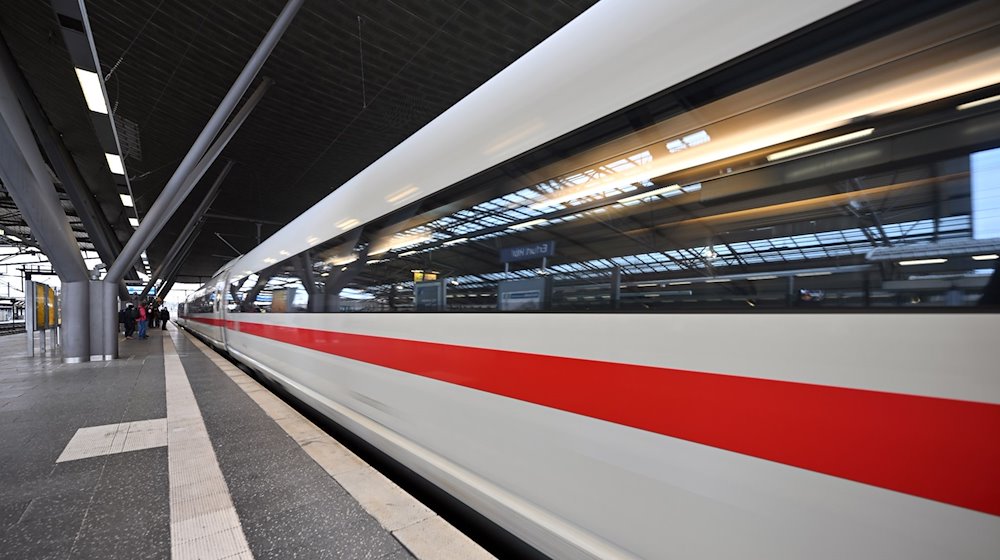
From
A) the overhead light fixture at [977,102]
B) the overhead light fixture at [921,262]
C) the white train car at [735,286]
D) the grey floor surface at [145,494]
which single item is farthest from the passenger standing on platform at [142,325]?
the overhead light fixture at [977,102]

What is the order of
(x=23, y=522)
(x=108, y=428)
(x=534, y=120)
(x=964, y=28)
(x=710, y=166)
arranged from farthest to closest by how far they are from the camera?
(x=108, y=428)
(x=23, y=522)
(x=534, y=120)
(x=710, y=166)
(x=964, y=28)

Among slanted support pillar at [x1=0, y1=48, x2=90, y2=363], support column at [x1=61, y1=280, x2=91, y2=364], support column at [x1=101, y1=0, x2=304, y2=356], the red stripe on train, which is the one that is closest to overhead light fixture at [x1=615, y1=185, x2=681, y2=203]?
the red stripe on train

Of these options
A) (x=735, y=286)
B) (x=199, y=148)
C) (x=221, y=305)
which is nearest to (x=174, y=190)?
(x=199, y=148)

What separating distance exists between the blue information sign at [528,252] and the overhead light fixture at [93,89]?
31.4 feet

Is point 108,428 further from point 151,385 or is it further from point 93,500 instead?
point 151,385

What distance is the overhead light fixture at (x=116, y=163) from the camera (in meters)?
11.7

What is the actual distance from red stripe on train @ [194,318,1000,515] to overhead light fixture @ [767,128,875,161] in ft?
2.13

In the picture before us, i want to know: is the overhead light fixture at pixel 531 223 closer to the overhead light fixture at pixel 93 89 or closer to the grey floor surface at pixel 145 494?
the grey floor surface at pixel 145 494

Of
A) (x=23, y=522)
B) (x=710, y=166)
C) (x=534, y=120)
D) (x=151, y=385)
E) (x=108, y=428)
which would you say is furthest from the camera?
(x=151, y=385)

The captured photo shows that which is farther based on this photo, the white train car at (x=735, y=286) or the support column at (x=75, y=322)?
the support column at (x=75, y=322)

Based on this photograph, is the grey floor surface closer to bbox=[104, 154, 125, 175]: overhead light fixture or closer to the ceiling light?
the ceiling light

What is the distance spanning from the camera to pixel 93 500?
102 inches

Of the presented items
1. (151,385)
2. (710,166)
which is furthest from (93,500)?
(151,385)

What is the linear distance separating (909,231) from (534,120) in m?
Answer: 1.43
